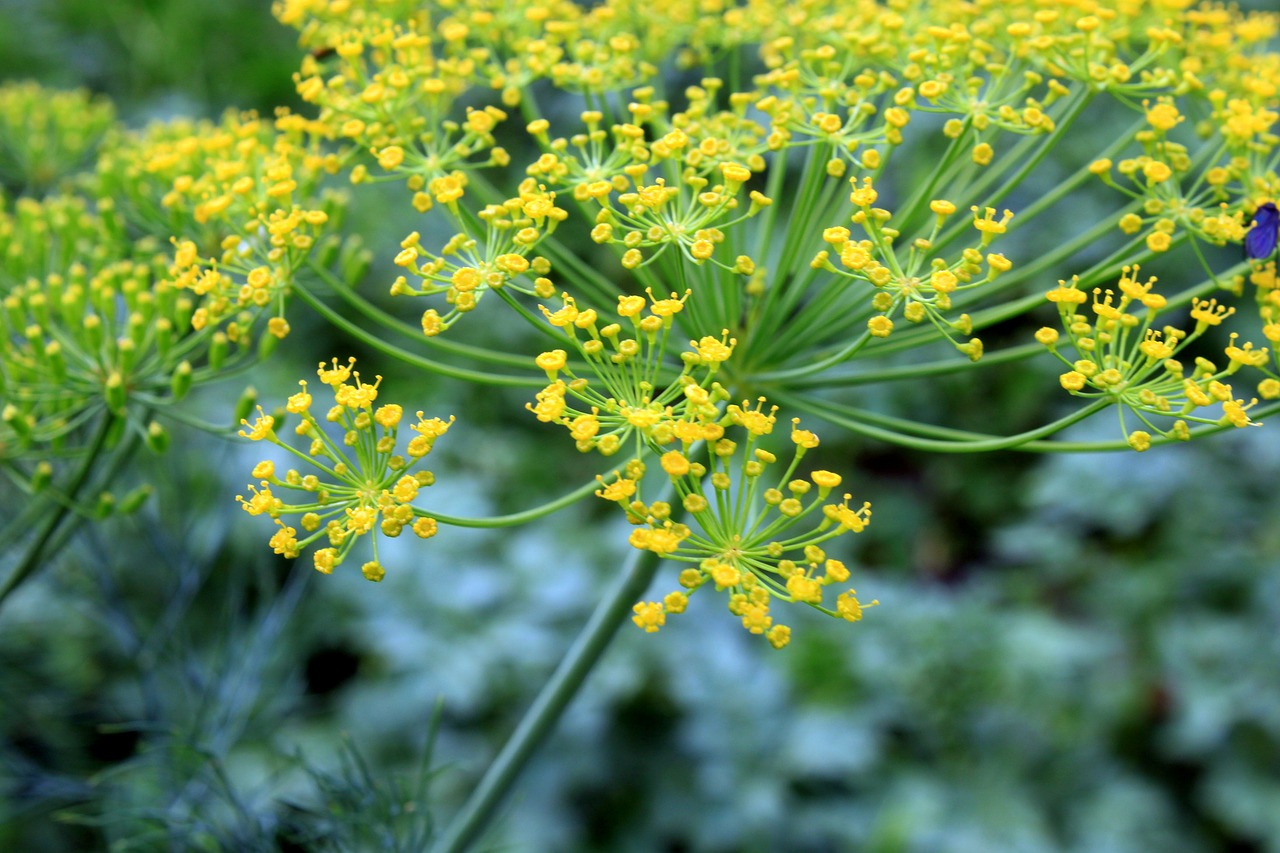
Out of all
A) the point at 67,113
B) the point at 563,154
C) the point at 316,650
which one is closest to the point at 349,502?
the point at 563,154

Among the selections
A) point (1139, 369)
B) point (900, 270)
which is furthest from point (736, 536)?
point (1139, 369)

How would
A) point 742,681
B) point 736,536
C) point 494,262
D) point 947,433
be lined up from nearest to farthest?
point 736,536
point 494,262
point 947,433
point 742,681

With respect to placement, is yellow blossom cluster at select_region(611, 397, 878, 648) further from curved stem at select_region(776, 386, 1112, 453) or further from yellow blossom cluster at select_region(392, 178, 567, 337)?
yellow blossom cluster at select_region(392, 178, 567, 337)

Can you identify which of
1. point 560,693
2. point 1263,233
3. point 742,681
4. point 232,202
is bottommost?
point 742,681

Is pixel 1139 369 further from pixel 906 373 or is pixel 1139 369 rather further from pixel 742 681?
pixel 742 681

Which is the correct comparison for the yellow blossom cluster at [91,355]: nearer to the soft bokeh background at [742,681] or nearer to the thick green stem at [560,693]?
the thick green stem at [560,693]

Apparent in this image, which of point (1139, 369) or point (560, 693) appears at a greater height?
point (1139, 369)

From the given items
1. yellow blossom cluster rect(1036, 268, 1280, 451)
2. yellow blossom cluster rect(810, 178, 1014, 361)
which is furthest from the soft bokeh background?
yellow blossom cluster rect(1036, 268, 1280, 451)

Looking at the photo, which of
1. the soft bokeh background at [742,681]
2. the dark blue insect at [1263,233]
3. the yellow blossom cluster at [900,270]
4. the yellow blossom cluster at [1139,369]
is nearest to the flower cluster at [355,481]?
the yellow blossom cluster at [900,270]
